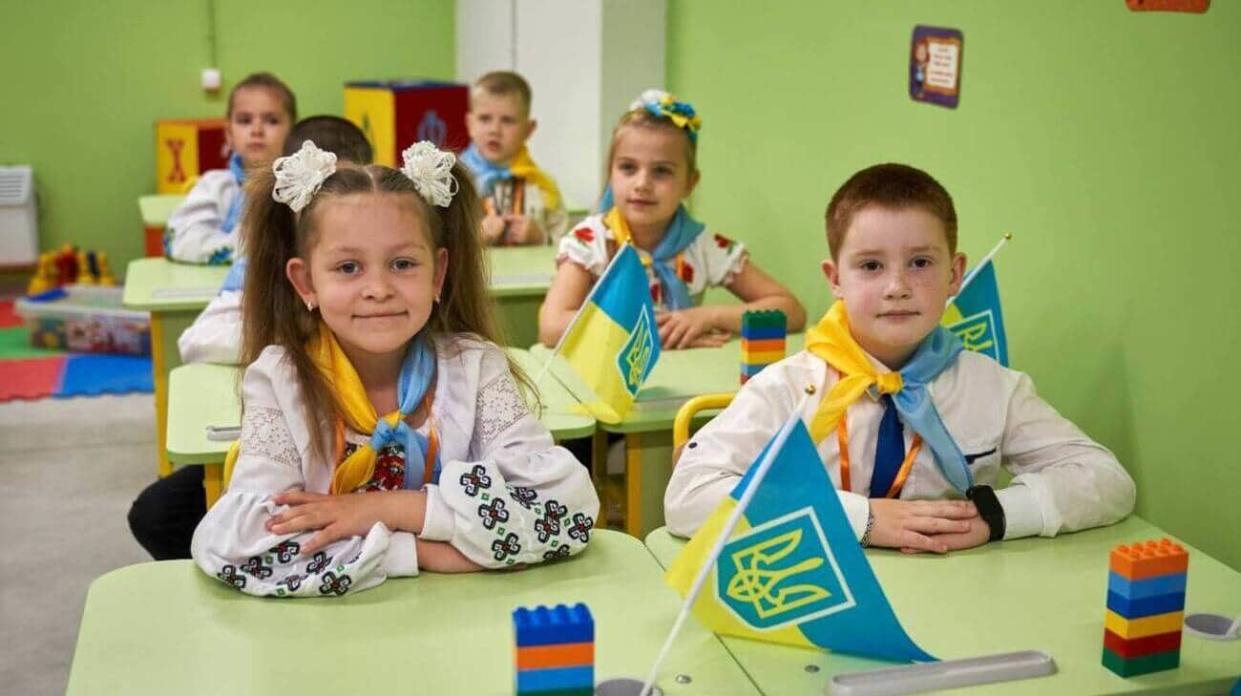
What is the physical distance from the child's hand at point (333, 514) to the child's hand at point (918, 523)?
0.68 meters

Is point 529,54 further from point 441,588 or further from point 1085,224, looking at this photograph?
point 441,588

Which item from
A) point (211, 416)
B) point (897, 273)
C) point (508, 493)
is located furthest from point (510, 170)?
point (508, 493)

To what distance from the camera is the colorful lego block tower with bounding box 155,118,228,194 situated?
692cm

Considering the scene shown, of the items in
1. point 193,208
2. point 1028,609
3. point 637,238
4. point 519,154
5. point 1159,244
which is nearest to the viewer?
point 1028,609

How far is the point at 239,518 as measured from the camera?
197 cm

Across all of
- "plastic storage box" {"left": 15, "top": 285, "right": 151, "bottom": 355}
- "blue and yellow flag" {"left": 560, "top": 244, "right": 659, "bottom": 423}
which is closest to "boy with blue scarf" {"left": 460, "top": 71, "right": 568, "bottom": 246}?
"blue and yellow flag" {"left": 560, "top": 244, "right": 659, "bottom": 423}

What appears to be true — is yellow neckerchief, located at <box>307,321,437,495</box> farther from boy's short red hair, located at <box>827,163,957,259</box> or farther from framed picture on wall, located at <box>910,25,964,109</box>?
framed picture on wall, located at <box>910,25,964,109</box>

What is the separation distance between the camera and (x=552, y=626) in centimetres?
152

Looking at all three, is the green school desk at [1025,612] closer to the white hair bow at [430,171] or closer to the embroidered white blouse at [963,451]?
the embroidered white blouse at [963,451]

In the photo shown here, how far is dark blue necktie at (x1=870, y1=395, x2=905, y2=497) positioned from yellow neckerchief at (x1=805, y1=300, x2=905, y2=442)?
1.5 inches

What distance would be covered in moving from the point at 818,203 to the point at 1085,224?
1225mm

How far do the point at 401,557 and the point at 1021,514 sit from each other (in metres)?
0.91

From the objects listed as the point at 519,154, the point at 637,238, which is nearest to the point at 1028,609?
the point at 637,238

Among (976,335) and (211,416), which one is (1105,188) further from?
(211,416)
